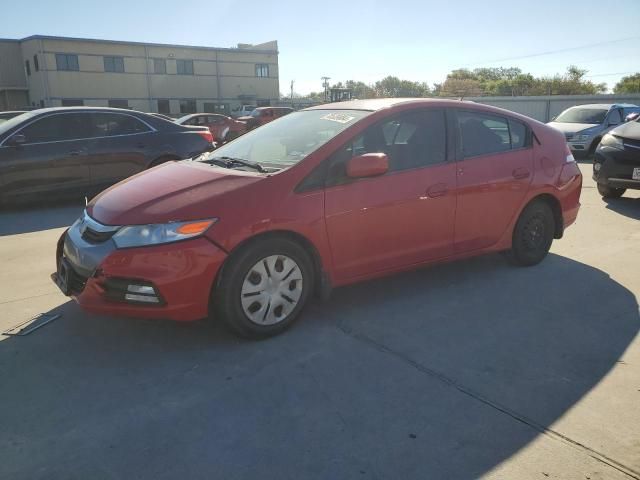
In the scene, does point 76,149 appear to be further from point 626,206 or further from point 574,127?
point 574,127

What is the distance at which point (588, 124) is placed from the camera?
15.3 meters

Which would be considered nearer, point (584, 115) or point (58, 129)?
point (58, 129)

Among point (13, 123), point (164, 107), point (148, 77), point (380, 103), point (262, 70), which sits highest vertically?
point (262, 70)

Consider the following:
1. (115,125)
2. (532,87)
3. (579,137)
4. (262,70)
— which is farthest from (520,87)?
(115,125)

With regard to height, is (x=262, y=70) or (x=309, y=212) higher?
(x=262, y=70)

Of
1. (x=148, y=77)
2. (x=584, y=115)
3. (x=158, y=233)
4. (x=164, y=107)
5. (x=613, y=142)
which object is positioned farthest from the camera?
(x=164, y=107)

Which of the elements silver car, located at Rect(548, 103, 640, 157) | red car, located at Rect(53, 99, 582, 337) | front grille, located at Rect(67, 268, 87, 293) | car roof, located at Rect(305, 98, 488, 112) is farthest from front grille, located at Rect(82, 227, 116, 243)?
silver car, located at Rect(548, 103, 640, 157)

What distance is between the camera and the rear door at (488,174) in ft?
14.1

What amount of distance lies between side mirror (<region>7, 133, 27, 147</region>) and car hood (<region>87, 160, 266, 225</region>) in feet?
14.6

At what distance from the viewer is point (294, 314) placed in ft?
11.7

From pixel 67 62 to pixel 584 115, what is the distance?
37411 mm

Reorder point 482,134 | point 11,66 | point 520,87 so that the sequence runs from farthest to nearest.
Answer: point 520,87
point 11,66
point 482,134

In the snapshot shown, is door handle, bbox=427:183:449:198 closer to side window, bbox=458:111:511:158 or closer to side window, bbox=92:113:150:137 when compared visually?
side window, bbox=458:111:511:158

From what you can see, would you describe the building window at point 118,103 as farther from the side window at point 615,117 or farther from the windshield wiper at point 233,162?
the windshield wiper at point 233,162
